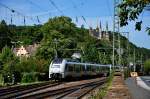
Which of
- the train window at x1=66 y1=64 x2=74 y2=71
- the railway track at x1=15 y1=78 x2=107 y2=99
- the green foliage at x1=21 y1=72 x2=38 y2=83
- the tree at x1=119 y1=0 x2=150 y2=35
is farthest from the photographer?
the train window at x1=66 y1=64 x2=74 y2=71

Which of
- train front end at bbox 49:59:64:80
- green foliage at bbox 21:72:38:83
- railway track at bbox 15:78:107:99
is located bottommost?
railway track at bbox 15:78:107:99

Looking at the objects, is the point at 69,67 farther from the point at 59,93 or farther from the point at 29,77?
the point at 59,93

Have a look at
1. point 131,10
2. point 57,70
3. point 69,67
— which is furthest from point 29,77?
point 131,10

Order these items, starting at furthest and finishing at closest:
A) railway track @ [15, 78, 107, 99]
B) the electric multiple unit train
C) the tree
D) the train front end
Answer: the electric multiple unit train
the train front end
railway track @ [15, 78, 107, 99]
the tree

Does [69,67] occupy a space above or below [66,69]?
above

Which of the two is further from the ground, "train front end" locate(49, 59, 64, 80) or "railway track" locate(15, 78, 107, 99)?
"train front end" locate(49, 59, 64, 80)

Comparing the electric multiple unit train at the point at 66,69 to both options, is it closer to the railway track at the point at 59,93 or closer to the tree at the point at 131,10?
the railway track at the point at 59,93

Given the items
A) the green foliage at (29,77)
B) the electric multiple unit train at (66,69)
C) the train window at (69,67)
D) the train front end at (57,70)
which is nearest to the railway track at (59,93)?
the green foliage at (29,77)

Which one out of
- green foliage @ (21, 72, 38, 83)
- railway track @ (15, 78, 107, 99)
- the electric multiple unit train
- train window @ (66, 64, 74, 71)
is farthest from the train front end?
railway track @ (15, 78, 107, 99)

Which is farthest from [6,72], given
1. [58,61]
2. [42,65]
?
[42,65]

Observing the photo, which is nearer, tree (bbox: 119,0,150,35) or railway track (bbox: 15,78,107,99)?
tree (bbox: 119,0,150,35)

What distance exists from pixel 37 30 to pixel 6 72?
92.9 m

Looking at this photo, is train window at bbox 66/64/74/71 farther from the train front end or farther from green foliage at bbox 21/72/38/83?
green foliage at bbox 21/72/38/83

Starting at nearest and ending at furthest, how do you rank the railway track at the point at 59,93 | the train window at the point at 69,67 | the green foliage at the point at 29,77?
the railway track at the point at 59,93 → the green foliage at the point at 29,77 → the train window at the point at 69,67
